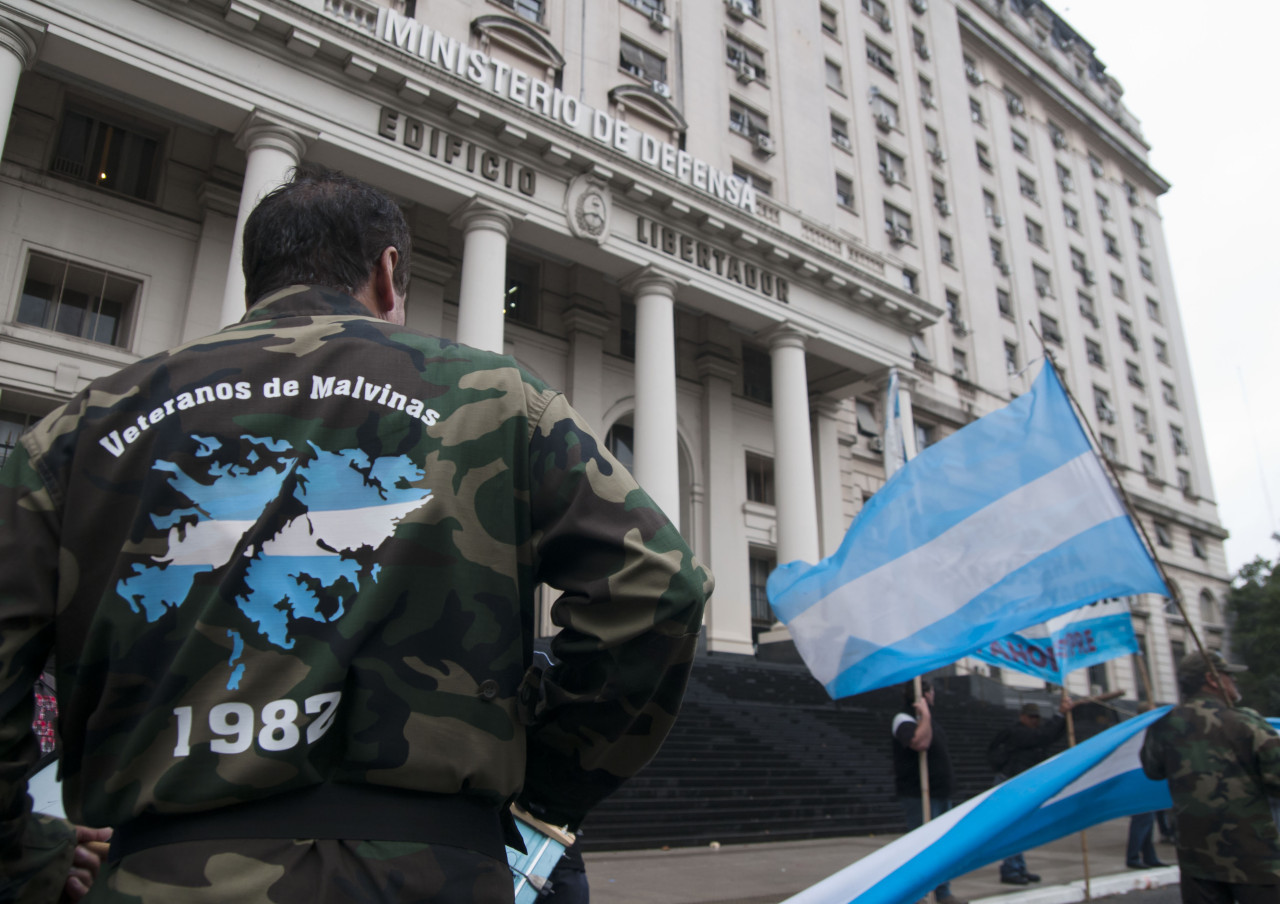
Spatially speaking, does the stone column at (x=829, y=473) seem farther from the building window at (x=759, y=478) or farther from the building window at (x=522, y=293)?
the building window at (x=522, y=293)

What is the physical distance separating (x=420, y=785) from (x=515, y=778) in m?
0.18

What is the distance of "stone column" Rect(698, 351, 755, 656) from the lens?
1998 centimetres

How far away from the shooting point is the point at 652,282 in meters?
18.1

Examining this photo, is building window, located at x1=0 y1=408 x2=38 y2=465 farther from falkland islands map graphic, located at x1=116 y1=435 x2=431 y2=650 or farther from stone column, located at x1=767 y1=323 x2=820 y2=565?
falkland islands map graphic, located at x1=116 y1=435 x2=431 y2=650

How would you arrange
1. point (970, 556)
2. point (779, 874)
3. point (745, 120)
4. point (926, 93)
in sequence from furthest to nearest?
1. point (926, 93)
2. point (745, 120)
3. point (779, 874)
4. point (970, 556)

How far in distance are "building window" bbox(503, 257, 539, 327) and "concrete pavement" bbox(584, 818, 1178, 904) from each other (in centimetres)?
1311

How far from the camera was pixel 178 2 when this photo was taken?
522 inches

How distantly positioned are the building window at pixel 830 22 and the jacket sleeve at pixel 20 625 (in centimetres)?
3179

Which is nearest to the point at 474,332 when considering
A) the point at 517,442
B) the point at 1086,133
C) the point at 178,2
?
the point at 178,2

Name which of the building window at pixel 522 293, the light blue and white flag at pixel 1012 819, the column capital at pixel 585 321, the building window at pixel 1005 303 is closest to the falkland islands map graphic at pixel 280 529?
the light blue and white flag at pixel 1012 819

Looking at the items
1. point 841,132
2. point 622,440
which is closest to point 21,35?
point 622,440

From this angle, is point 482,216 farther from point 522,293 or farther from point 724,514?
point 724,514

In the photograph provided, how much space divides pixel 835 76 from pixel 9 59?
77.9ft

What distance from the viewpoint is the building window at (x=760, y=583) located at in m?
22.2
